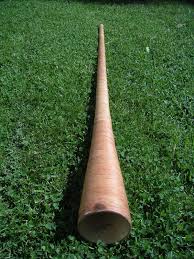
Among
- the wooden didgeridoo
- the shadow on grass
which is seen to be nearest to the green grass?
the shadow on grass

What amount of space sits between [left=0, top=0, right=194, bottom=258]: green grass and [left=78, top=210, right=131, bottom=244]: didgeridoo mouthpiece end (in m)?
0.09

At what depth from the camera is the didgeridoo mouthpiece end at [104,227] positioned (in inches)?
117

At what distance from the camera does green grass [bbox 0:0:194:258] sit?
3.29 m

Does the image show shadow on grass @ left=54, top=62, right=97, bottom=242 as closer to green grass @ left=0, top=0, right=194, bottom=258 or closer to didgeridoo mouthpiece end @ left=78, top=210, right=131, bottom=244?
green grass @ left=0, top=0, right=194, bottom=258

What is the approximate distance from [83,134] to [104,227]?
1.84 meters

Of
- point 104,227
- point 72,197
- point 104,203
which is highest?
point 104,203

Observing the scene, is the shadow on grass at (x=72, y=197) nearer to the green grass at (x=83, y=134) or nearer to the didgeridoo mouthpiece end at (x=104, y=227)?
the green grass at (x=83, y=134)

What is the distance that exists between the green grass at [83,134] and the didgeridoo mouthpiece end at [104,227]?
0.31ft

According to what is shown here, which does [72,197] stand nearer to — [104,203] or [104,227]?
[104,227]

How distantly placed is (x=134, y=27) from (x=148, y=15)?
6.10ft

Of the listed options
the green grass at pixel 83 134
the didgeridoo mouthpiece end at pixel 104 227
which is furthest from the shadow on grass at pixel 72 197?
the didgeridoo mouthpiece end at pixel 104 227

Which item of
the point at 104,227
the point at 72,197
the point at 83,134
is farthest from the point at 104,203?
the point at 83,134

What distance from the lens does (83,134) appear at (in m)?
4.76

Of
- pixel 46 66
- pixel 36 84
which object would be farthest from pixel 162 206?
pixel 46 66
